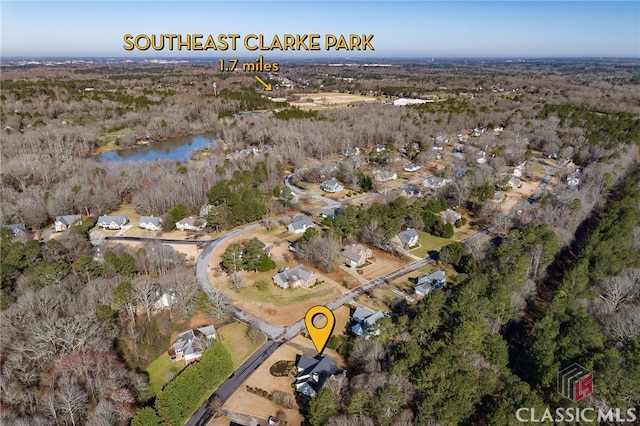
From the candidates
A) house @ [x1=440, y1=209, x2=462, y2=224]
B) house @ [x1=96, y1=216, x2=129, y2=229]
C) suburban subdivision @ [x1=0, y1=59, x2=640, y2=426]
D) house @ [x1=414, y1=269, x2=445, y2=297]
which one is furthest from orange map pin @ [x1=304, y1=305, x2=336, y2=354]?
house @ [x1=96, y1=216, x2=129, y2=229]

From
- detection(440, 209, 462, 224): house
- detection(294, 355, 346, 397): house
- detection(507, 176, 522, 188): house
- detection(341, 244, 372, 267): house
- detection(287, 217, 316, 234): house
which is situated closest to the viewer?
detection(294, 355, 346, 397): house

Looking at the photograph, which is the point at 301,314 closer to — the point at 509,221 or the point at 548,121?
the point at 509,221

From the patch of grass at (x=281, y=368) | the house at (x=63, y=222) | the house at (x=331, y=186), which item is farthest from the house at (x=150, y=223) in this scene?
the patch of grass at (x=281, y=368)

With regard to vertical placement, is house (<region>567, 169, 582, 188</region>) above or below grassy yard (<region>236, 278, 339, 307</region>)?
above

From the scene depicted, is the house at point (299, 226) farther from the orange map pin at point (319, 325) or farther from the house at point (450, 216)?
the house at point (450, 216)

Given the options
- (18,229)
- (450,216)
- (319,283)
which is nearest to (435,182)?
(450,216)

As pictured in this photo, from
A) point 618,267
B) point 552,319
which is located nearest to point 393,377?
point 552,319

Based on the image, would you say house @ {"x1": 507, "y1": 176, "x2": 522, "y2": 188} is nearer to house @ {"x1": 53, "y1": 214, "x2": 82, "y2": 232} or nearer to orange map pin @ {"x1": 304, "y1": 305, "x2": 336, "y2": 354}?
orange map pin @ {"x1": 304, "y1": 305, "x2": 336, "y2": 354}
